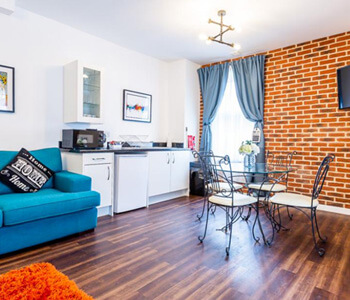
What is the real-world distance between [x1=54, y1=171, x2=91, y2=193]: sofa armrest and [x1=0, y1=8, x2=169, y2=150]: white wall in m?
0.76

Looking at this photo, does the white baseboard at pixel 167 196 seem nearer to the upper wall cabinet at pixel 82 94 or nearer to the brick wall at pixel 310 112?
the upper wall cabinet at pixel 82 94

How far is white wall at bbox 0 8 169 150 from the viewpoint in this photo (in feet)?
9.78

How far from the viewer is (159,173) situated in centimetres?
401

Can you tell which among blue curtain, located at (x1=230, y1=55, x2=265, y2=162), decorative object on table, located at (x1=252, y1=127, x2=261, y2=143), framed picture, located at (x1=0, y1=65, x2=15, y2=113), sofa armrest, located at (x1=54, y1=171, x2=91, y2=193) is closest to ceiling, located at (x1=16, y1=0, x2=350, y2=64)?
blue curtain, located at (x1=230, y1=55, x2=265, y2=162)

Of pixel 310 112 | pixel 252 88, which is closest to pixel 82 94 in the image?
pixel 252 88

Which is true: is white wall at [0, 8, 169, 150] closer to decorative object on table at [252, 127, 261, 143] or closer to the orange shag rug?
the orange shag rug

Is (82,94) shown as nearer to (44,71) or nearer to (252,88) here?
(44,71)

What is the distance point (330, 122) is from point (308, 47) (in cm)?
126

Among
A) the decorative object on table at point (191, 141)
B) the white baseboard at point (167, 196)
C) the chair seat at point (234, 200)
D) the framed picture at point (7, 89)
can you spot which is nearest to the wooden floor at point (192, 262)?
the chair seat at point (234, 200)

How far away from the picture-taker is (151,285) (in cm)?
173

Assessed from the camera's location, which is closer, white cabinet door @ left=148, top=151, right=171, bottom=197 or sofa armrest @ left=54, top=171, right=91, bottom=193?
sofa armrest @ left=54, top=171, right=91, bottom=193

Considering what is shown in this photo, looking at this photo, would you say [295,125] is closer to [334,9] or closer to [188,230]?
[334,9]

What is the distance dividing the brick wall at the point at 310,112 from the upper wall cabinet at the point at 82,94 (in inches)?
113

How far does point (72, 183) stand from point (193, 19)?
100 inches
